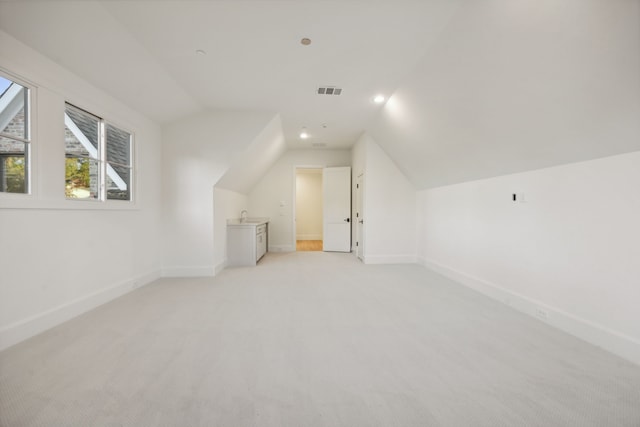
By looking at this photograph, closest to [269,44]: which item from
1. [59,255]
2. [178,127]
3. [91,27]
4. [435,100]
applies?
[91,27]

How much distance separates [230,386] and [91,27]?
313 centimetres

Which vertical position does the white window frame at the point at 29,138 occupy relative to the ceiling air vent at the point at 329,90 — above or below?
below

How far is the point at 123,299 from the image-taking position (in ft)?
11.0

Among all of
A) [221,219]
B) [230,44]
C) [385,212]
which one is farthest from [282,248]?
[230,44]

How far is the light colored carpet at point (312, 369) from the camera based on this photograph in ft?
4.86

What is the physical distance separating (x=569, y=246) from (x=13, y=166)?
5.04 meters

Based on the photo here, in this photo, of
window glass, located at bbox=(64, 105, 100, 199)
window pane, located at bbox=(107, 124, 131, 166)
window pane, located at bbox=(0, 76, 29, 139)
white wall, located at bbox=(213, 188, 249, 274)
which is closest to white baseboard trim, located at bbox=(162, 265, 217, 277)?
white wall, located at bbox=(213, 188, 249, 274)

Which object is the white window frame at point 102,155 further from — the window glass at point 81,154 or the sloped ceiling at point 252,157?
the sloped ceiling at point 252,157

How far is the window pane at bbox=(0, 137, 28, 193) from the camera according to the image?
2215 millimetres

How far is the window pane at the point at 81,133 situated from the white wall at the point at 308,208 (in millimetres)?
6967

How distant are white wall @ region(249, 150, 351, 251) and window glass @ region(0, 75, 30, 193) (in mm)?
4916

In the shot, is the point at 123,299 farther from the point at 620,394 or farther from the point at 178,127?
the point at 620,394

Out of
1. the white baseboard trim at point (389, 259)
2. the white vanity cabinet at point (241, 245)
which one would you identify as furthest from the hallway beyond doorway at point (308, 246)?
the white vanity cabinet at point (241, 245)

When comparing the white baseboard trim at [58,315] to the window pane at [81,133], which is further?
→ the window pane at [81,133]
